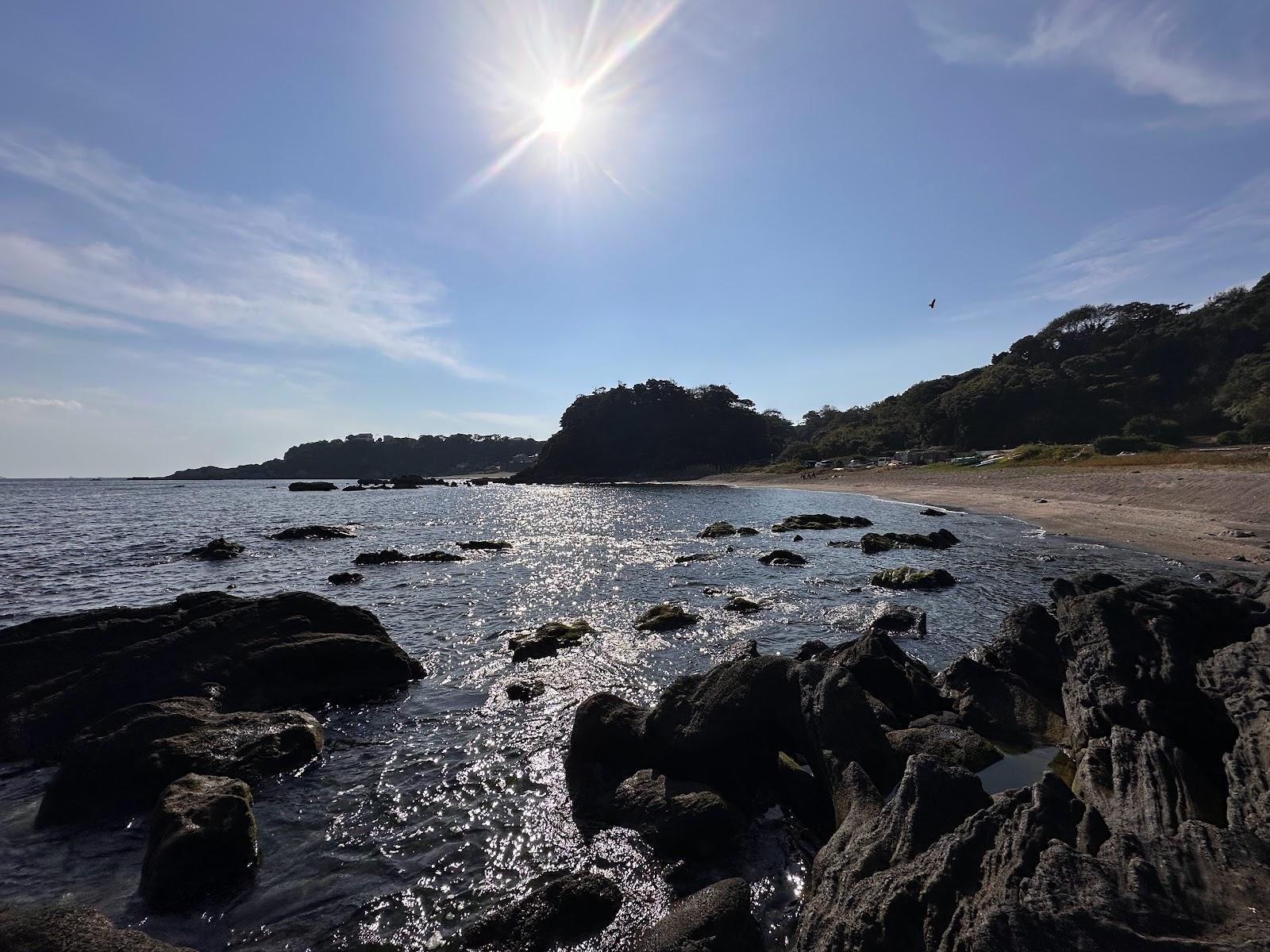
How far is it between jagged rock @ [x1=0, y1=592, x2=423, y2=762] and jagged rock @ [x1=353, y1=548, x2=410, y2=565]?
63.6ft

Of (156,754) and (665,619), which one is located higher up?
(156,754)

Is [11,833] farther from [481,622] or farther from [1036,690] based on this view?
[1036,690]

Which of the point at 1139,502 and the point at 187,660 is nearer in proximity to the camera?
the point at 187,660

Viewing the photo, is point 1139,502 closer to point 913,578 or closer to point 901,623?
point 913,578

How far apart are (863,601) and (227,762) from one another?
19904 mm

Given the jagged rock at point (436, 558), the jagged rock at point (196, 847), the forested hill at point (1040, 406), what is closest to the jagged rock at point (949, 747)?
the jagged rock at point (196, 847)

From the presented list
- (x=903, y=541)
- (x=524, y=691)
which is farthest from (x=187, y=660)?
(x=903, y=541)

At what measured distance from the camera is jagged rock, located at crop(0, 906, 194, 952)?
568 centimetres

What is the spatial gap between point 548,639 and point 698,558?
17691mm

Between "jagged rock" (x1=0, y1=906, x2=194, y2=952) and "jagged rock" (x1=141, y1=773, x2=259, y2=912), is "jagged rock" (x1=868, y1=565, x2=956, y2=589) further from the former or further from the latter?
"jagged rock" (x1=0, y1=906, x2=194, y2=952)

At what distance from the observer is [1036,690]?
11922 mm

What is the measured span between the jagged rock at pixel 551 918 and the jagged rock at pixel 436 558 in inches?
1179

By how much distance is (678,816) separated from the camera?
7949 mm

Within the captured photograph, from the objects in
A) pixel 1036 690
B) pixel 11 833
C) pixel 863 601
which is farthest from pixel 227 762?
pixel 863 601
